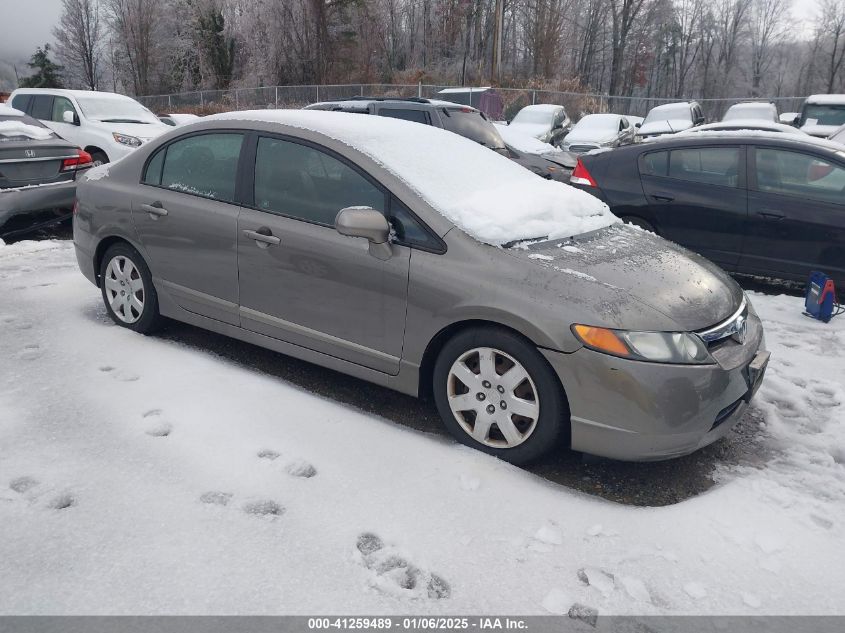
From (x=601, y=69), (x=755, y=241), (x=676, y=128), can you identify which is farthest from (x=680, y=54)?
(x=755, y=241)

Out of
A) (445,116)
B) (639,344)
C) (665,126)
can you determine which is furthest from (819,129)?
(639,344)

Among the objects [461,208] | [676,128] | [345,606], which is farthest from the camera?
[676,128]

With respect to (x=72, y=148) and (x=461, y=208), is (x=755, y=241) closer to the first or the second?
(x=461, y=208)

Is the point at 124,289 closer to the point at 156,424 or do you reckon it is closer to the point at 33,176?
the point at 156,424

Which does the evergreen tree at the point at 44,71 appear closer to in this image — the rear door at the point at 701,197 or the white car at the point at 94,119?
the white car at the point at 94,119

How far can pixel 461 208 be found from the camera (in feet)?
11.5

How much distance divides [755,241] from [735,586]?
14.7ft

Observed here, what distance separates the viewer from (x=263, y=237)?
3.83m

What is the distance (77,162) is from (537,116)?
1407cm

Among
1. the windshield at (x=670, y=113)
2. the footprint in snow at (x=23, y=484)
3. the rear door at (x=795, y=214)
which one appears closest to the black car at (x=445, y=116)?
the rear door at (x=795, y=214)

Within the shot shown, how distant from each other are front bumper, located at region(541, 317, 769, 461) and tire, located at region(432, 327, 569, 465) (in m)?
0.08

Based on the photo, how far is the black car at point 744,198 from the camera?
19.6ft

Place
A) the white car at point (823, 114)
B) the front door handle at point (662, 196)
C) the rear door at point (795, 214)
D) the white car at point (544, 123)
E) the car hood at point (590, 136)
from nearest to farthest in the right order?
the rear door at point (795, 214), the front door handle at point (662, 196), the white car at point (823, 114), the car hood at point (590, 136), the white car at point (544, 123)

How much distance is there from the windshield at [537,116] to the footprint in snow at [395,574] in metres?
17.6
